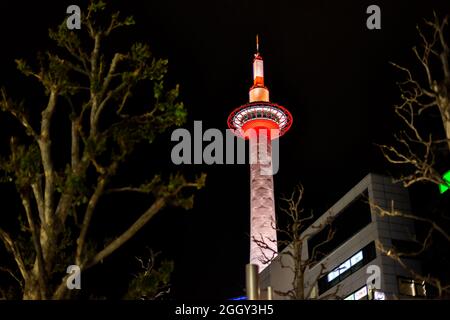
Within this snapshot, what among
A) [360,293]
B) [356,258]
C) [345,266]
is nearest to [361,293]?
[360,293]

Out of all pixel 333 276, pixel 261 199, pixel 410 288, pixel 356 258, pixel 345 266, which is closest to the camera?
pixel 410 288

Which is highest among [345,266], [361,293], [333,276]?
[345,266]

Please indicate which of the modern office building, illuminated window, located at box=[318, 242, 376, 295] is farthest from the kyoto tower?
Result: illuminated window, located at box=[318, 242, 376, 295]

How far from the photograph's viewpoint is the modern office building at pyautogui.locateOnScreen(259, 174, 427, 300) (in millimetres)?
39688

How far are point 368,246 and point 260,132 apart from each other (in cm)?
3242

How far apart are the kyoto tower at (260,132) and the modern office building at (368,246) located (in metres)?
18.9

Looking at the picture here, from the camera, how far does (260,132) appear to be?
7219 centimetres

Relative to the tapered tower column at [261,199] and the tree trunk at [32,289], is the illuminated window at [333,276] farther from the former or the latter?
the tree trunk at [32,289]

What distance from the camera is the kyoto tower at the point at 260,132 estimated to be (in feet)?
224

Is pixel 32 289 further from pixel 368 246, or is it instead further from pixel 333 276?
pixel 333 276

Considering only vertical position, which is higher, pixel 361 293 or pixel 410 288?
pixel 410 288

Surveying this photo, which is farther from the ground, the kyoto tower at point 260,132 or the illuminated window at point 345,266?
the kyoto tower at point 260,132

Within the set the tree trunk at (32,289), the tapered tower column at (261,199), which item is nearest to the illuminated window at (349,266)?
the tapered tower column at (261,199)

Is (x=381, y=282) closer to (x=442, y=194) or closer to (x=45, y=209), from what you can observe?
(x=442, y=194)
